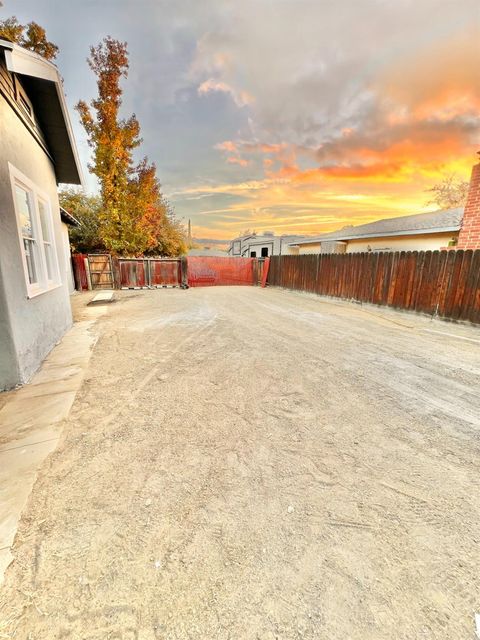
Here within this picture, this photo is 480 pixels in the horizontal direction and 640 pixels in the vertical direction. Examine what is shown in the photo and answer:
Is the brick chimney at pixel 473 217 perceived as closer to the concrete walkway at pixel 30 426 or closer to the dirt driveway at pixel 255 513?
the dirt driveway at pixel 255 513

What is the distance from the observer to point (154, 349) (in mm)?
4418

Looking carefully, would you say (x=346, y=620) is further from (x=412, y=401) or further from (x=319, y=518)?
(x=412, y=401)

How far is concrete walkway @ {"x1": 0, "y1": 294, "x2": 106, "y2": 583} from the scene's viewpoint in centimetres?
154

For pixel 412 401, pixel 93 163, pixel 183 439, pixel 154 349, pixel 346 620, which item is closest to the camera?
pixel 346 620

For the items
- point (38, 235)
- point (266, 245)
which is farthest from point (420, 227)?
point (266, 245)

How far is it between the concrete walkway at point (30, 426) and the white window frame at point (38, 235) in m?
1.11

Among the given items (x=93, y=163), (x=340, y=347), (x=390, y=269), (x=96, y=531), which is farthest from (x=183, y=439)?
(x=93, y=163)

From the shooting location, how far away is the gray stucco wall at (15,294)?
2.89 metres

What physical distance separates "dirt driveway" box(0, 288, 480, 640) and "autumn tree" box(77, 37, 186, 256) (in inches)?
584

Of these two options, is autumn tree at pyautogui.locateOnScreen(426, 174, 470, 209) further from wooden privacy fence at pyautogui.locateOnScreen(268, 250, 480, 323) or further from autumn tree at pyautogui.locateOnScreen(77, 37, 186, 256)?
autumn tree at pyautogui.locateOnScreen(77, 37, 186, 256)

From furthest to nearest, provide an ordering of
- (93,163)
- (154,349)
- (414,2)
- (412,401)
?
(93,163)
(414,2)
(154,349)
(412,401)

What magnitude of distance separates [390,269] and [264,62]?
26.3ft

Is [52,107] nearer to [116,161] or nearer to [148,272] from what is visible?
[148,272]

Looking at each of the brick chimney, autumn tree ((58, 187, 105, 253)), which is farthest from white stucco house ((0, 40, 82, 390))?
autumn tree ((58, 187, 105, 253))
